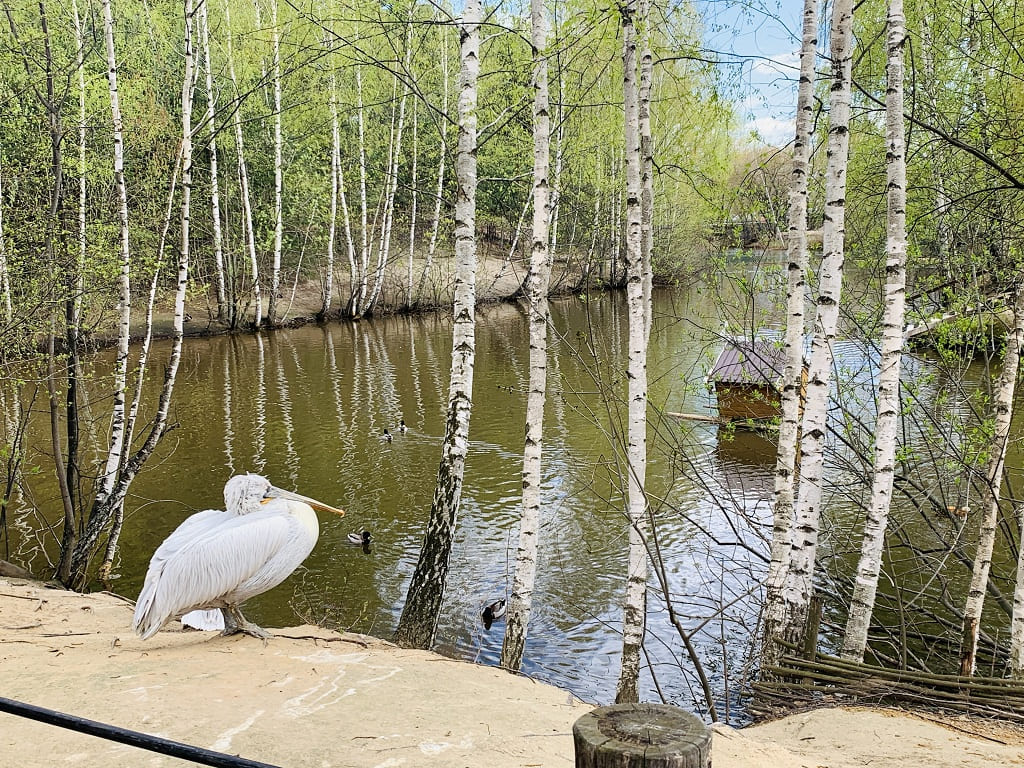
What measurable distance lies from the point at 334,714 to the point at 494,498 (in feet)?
25.9

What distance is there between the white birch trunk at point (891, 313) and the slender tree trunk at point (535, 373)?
2614 mm

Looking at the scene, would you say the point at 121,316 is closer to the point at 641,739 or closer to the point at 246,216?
the point at 641,739

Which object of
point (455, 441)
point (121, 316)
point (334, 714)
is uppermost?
point (121, 316)

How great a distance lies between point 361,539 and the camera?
10953 mm

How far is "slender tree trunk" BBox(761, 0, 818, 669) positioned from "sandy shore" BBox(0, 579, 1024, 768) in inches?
41.0

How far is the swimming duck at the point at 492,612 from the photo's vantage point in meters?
8.90

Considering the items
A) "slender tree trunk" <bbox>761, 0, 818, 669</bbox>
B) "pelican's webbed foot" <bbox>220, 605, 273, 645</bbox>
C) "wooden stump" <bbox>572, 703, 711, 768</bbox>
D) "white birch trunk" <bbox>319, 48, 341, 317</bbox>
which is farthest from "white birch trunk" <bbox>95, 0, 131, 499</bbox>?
"white birch trunk" <bbox>319, 48, 341, 317</bbox>

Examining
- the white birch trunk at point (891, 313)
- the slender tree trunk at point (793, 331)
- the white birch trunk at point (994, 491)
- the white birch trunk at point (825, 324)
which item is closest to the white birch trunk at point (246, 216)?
the slender tree trunk at point (793, 331)

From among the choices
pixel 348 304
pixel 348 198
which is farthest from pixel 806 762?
pixel 348 198

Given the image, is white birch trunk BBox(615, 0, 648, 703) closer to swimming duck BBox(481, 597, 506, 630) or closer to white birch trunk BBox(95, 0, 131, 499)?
swimming duck BBox(481, 597, 506, 630)

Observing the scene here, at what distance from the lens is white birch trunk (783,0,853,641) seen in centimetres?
614

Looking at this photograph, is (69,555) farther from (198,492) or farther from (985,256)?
(985,256)

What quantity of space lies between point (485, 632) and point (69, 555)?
15.2ft

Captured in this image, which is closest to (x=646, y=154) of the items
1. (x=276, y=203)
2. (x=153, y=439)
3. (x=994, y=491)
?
(x=994, y=491)
